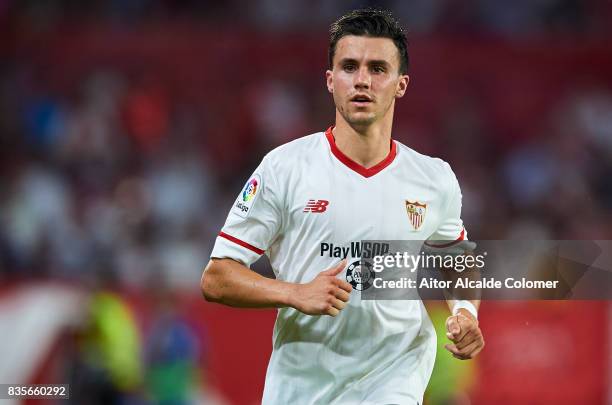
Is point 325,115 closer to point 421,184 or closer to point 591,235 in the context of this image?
point 591,235

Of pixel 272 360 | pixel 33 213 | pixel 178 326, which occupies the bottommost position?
pixel 272 360

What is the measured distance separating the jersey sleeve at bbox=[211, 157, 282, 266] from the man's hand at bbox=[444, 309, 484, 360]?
2.86 feet

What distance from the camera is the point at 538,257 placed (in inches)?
297

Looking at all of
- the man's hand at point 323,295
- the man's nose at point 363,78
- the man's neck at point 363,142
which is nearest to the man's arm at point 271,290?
the man's hand at point 323,295

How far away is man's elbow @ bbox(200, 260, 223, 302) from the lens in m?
4.80

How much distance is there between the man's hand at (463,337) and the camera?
470 cm

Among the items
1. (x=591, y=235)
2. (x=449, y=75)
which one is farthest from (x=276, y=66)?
(x=591, y=235)

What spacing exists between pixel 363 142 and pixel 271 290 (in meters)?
0.84

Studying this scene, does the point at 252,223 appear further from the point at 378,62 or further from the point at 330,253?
the point at 378,62

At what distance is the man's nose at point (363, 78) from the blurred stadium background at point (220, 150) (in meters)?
4.88

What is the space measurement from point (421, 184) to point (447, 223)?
0.25 meters

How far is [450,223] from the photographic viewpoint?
206 inches

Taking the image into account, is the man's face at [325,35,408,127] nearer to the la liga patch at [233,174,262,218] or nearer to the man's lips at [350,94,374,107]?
the man's lips at [350,94,374,107]

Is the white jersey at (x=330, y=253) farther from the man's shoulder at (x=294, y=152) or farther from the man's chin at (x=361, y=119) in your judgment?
the man's chin at (x=361, y=119)
